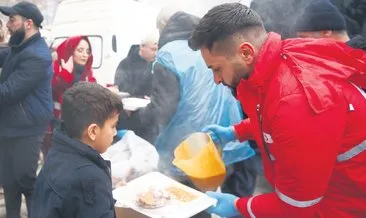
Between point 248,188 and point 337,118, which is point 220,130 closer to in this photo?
point 248,188

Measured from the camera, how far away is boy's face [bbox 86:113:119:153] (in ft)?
6.19

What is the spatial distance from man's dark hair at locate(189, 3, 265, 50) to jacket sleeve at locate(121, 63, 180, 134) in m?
1.01

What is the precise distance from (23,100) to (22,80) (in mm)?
206

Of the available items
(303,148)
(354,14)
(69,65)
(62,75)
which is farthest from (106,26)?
(303,148)

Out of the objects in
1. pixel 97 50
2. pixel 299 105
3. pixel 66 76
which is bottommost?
pixel 97 50

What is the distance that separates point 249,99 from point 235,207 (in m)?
0.55

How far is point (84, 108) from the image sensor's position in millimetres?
1855

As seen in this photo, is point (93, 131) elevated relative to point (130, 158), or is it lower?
elevated

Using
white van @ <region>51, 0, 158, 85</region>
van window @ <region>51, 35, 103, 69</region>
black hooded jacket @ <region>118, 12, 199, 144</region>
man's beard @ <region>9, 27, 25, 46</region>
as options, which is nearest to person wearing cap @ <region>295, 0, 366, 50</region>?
black hooded jacket @ <region>118, 12, 199, 144</region>

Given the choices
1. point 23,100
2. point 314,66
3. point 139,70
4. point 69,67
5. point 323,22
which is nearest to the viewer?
point 314,66

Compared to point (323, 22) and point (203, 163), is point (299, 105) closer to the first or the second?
point (203, 163)

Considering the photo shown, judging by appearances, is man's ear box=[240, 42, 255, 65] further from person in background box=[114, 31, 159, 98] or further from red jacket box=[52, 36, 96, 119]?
person in background box=[114, 31, 159, 98]

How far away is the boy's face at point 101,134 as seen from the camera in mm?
1887

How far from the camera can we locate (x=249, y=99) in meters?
1.62
